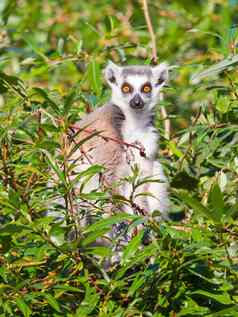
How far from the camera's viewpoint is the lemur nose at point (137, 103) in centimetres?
498

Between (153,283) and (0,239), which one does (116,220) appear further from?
(0,239)

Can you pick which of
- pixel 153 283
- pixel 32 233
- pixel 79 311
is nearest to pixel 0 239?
pixel 32 233

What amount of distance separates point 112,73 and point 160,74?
0.38 metres

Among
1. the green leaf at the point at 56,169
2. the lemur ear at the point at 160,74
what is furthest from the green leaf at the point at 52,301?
the lemur ear at the point at 160,74

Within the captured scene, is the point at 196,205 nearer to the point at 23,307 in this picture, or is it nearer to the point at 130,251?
the point at 130,251

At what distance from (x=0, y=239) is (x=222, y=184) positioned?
125 cm

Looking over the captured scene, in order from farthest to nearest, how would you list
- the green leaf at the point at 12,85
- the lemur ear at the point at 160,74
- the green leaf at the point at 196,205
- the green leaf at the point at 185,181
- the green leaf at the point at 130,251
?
the lemur ear at the point at 160,74, the green leaf at the point at 185,181, the green leaf at the point at 12,85, the green leaf at the point at 130,251, the green leaf at the point at 196,205

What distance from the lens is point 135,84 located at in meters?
5.25

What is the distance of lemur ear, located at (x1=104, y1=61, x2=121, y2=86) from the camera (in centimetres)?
515

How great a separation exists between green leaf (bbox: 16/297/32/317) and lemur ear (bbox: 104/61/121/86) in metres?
2.93

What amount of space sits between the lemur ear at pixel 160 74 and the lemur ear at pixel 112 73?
300 mm

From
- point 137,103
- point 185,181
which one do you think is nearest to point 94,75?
point 185,181

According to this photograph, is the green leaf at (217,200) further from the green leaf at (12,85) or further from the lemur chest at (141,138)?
the lemur chest at (141,138)

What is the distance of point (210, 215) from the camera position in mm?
2023
